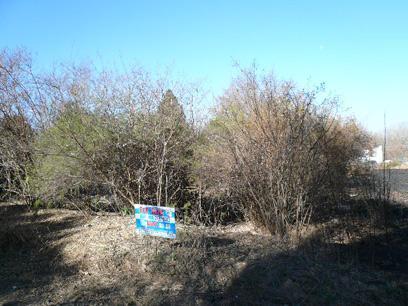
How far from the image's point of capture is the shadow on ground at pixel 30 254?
219 inches

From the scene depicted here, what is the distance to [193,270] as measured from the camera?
5418 mm

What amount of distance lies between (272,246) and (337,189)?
2.86 metres

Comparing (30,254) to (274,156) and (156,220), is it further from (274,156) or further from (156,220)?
(274,156)

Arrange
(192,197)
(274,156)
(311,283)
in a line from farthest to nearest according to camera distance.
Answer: (192,197)
(274,156)
(311,283)

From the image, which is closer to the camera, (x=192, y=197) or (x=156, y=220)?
(x=156, y=220)

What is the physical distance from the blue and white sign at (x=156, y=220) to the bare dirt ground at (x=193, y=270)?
0.90 feet

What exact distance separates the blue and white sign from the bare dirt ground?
0.90 feet

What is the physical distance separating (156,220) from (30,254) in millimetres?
3017

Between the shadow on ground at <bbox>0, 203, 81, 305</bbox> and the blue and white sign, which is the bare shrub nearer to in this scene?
the blue and white sign

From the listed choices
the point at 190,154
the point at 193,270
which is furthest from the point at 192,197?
the point at 193,270

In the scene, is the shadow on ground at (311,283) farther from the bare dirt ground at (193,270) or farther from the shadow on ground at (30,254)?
the shadow on ground at (30,254)

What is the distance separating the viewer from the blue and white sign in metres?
5.82

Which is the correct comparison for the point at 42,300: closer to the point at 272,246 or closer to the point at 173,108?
the point at 272,246

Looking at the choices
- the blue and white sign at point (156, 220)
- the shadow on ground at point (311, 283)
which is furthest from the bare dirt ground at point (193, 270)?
the blue and white sign at point (156, 220)
